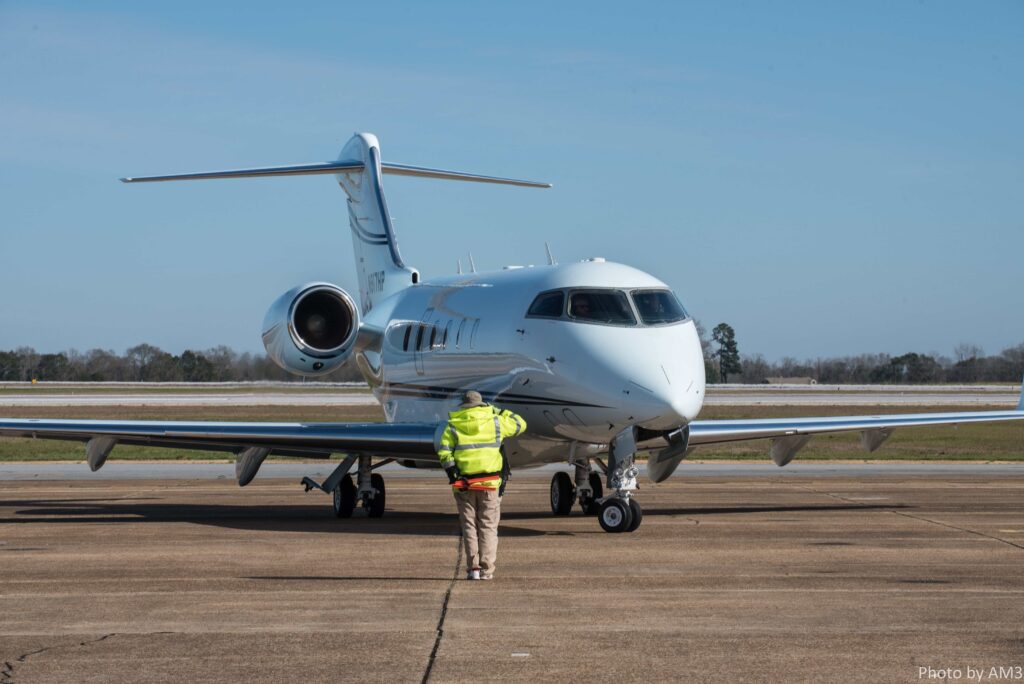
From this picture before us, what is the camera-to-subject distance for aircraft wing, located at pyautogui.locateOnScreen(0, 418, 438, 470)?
17.5 metres

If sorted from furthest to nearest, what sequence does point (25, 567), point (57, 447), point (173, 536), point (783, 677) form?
point (57, 447), point (173, 536), point (25, 567), point (783, 677)

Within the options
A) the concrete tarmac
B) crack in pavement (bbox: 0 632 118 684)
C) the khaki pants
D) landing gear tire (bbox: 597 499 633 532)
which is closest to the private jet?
landing gear tire (bbox: 597 499 633 532)

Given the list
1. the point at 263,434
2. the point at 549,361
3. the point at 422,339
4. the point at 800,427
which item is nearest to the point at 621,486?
the point at 549,361

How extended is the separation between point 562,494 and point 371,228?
28.6 feet

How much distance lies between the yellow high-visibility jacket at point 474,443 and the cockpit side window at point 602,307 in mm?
3192

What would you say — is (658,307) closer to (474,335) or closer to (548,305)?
(548,305)

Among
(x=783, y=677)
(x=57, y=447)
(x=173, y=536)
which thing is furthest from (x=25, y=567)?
(x=57, y=447)

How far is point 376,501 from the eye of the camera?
62.6ft

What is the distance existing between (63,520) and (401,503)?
217 inches

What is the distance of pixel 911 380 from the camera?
139 meters

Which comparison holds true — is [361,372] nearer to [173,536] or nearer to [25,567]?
[173,536]

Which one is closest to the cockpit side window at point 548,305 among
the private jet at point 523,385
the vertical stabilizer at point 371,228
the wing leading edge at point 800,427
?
the private jet at point 523,385

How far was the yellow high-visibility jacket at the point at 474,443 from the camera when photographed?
12.9m

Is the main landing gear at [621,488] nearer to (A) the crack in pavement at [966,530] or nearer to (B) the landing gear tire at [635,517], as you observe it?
(B) the landing gear tire at [635,517]
